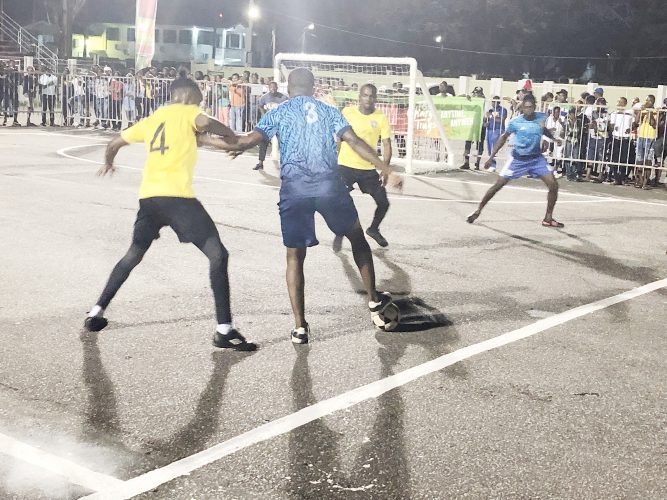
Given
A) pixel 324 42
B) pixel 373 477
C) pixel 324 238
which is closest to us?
pixel 373 477

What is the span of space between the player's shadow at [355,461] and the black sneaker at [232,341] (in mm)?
1041

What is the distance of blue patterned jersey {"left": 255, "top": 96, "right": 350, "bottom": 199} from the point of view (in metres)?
6.38

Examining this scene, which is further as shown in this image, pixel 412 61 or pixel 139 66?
pixel 139 66

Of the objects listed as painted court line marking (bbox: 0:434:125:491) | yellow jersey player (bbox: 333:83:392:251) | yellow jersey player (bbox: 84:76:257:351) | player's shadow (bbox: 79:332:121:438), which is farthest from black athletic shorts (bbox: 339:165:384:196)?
painted court line marking (bbox: 0:434:125:491)

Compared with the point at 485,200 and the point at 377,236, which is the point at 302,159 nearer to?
the point at 377,236

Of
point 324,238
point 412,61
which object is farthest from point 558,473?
point 412,61

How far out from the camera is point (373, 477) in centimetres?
422

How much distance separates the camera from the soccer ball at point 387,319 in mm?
6809

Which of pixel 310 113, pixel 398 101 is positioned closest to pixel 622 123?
pixel 398 101

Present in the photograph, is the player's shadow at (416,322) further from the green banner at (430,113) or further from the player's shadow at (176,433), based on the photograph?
the green banner at (430,113)

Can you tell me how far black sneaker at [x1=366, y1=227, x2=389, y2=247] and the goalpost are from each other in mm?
8127

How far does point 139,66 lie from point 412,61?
10515mm

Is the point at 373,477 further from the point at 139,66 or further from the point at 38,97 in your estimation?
the point at 38,97

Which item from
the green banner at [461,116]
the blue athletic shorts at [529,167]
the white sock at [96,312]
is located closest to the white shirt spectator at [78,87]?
the green banner at [461,116]
